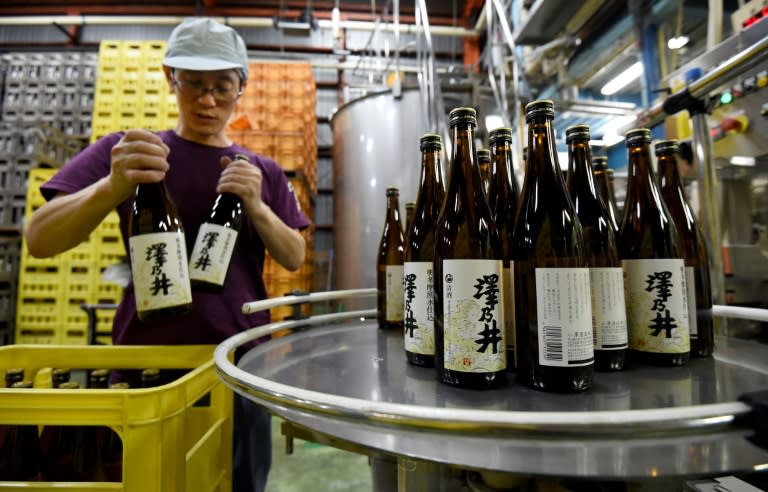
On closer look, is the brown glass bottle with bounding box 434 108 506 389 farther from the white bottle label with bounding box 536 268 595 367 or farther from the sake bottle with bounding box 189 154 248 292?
the sake bottle with bounding box 189 154 248 292

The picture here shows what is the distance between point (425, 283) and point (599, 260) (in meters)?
0.23

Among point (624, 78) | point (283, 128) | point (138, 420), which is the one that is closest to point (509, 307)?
point (138, 420)

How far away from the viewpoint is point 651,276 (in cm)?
48

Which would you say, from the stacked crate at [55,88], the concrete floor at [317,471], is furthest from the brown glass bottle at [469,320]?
the stacked crate at [55,88]

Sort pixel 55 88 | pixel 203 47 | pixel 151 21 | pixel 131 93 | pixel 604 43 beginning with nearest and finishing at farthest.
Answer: pixel 203 47 → pixel 604 43 → pixel 131 93 → pixel 55 88 → pixel 151 21

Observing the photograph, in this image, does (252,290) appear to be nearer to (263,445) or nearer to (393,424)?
(263,445)

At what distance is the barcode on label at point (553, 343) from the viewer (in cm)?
38

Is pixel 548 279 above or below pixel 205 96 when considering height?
below

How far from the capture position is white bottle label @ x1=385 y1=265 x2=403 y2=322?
27.8 inches

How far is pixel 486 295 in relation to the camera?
15.7 inches

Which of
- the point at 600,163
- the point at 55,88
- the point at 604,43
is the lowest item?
the point at 600,163

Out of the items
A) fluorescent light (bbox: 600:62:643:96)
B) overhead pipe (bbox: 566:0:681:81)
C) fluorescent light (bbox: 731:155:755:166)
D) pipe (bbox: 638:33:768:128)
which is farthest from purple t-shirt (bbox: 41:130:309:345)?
fluorescent light (bbox: 600:62:643:96)

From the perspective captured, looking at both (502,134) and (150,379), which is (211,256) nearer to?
(150,379)

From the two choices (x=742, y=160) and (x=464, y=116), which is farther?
(x=742, y=160)
